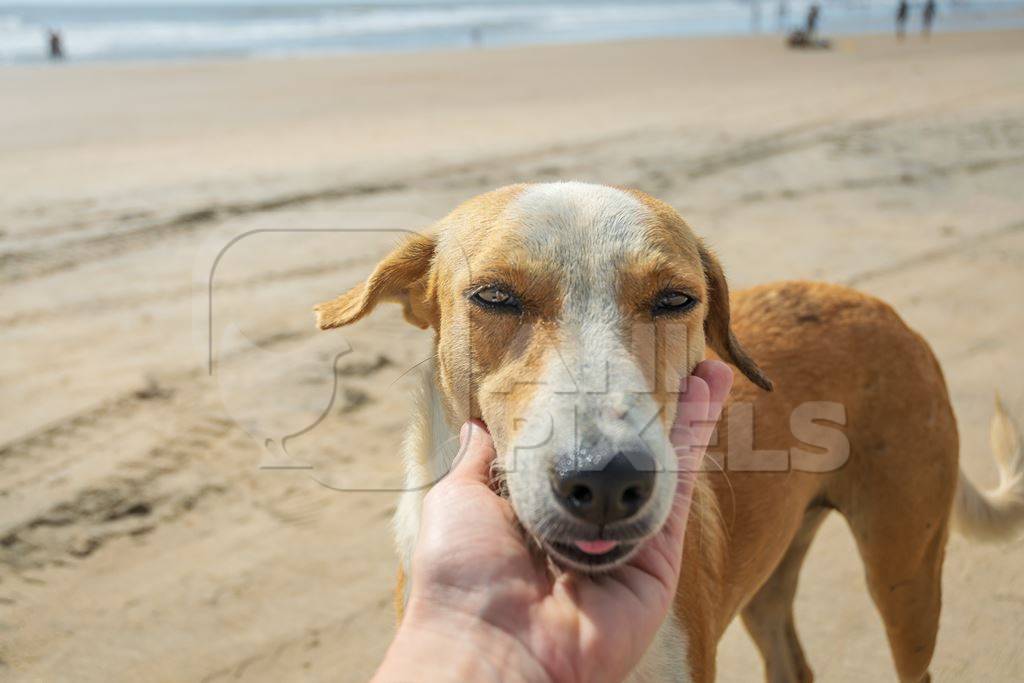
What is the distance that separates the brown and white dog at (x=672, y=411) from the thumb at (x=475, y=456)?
0.19 feet

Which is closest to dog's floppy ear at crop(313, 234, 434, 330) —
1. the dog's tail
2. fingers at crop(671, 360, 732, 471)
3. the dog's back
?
fingers at crop(671, 360, 732, 471)

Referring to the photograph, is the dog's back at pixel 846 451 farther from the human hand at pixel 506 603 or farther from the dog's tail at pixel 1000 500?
the human hand at pixel 506 603

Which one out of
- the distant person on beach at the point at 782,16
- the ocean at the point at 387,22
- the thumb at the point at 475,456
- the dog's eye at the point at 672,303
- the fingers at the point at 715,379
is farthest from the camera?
the distant person on beach at the point at 782,16

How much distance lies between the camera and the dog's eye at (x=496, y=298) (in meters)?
2.38

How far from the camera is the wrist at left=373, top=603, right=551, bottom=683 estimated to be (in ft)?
6.06

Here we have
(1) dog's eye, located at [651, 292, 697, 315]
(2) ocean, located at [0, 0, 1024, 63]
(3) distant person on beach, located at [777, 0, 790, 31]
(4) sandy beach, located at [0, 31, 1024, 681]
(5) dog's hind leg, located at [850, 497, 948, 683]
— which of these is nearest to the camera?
(1) dog's eye, located at [651, 292, 697, 315]

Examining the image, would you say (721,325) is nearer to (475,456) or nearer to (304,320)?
(475,456)

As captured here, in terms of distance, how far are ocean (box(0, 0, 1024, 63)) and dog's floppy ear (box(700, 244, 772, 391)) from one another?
30.0m

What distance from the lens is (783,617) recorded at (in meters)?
3.68

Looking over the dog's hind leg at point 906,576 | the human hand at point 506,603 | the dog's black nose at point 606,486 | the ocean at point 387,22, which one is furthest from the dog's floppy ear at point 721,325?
the ocean at point 387,22

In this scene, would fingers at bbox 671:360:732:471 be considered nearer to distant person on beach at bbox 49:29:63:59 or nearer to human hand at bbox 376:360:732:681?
human hand at bbox 376:360:732:681

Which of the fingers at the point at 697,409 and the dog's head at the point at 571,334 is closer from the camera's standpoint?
the dog's head at the point at 571,334

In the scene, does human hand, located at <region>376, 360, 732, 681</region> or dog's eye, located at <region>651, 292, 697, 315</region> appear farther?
dog's eye, located at <region>651, 292, 697, 315</region>

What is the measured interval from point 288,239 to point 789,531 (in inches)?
222
